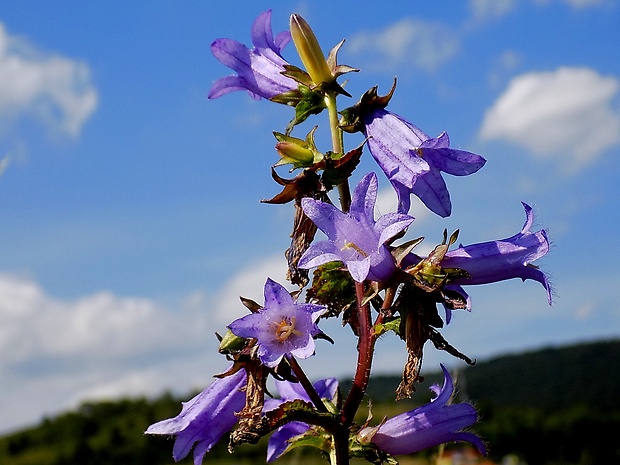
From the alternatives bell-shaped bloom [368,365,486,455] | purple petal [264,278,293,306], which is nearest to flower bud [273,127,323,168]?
purple petal [264,278,293,306]

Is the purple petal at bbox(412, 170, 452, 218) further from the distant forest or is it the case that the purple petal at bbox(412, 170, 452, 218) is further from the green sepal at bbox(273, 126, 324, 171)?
the distant forest

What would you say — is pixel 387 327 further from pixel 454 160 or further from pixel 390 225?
pixel 454 160

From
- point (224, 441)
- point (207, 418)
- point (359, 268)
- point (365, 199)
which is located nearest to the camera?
point (359, 268)

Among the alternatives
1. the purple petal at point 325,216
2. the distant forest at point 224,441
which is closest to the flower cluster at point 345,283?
the purple petal at point 325,216

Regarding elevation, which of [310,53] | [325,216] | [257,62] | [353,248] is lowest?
[353,248]

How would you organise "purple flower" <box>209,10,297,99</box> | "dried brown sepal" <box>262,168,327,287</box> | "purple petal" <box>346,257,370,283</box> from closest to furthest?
"purple petal" <box>346,257,370,283</box>
"dried brown sepal" <box>262,168,327,287</box>
"purple flower" <box>209,10,297,99</box>

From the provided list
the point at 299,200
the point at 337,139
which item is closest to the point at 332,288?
the point at 299,200

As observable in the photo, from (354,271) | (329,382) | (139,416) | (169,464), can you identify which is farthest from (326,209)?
(139,416)
